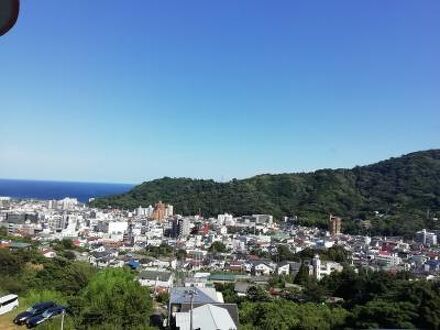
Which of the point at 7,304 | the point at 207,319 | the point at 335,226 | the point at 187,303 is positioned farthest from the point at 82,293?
the point at 335,226

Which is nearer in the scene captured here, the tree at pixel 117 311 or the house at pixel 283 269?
the tree at pixel 117 311

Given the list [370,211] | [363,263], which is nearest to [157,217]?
[370,211]

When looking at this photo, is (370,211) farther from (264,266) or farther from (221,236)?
(264,266)

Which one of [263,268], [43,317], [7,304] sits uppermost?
[43,317]

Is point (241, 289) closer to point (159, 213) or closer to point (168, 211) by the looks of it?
point (159, 213)

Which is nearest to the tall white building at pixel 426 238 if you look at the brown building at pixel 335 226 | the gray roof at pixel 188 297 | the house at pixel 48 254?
the brown building at pixel 335 226

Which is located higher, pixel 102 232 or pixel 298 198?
pixel 298 198

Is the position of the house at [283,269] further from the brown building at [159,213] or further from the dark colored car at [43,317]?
the brown building at [159,213]
